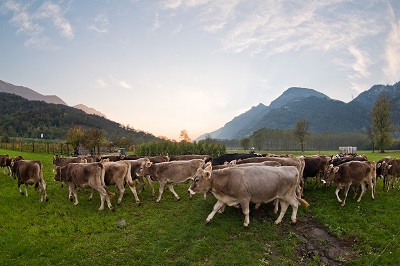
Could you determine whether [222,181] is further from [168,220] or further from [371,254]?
[371,254]

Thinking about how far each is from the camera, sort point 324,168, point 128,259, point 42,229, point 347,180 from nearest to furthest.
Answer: point 128,259
point 42,229
point 347,180
point 324,168

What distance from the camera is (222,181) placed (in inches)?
426

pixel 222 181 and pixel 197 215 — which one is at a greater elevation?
pixel 222 181

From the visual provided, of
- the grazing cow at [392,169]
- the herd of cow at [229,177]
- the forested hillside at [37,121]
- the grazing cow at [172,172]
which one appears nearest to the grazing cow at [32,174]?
the herd of cow at [229,177]

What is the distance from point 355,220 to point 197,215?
20.7 ft

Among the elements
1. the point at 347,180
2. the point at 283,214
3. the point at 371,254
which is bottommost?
the point at 371,254

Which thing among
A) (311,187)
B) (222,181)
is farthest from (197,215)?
(311,187)

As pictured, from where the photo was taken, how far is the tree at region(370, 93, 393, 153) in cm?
6756

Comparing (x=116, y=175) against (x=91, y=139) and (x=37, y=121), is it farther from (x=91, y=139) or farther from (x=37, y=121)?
(x=37, y=121)

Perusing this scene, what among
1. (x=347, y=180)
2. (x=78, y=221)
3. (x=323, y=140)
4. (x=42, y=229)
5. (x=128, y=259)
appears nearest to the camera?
(x=128, y=259)

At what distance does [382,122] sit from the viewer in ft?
226

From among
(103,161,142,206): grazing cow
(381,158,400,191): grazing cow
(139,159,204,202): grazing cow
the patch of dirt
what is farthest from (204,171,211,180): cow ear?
(381,158,400,191): grazing cow

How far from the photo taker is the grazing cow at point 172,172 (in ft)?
48.8

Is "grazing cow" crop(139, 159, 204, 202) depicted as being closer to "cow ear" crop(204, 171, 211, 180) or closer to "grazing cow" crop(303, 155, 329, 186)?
"cow ear" crop(204, 171, 211, 180)
